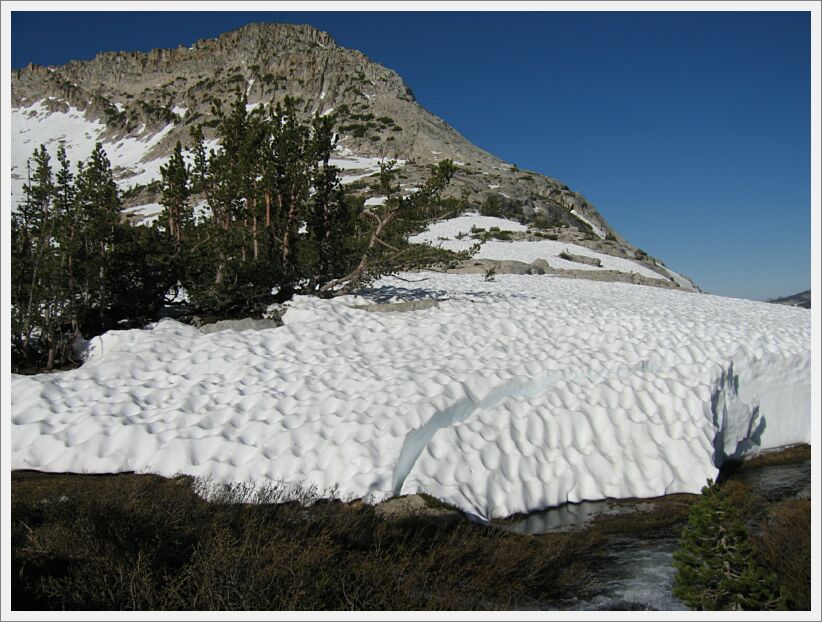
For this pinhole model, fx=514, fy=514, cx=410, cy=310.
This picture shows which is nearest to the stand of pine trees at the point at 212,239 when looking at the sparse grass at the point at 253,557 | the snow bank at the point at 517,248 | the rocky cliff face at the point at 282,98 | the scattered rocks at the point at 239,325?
the scattered rocks at the point at 239,325

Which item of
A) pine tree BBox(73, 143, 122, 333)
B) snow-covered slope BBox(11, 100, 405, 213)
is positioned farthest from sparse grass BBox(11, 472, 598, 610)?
snow-covered slope BBox(11, 100, 405, 213)

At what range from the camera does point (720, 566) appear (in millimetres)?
3666

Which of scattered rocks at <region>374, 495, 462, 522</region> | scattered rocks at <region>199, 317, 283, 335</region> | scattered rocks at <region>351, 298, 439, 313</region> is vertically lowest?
scattered rocks at <region>374, 495, 462, 522</region>

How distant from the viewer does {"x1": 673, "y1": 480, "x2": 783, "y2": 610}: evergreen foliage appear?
3.52 metres

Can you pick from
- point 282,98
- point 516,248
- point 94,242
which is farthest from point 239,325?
point 282,98

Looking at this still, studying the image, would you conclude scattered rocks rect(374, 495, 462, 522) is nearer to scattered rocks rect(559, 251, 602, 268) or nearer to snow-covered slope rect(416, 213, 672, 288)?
snow-covered slope rect(416, 213, 672, 288)

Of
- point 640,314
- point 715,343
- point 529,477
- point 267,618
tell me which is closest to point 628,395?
point 529,477

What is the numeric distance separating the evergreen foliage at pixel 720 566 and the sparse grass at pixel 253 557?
44.0 inches

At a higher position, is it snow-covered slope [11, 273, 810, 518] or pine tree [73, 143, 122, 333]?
pine tree [73, 143, 122, 333]

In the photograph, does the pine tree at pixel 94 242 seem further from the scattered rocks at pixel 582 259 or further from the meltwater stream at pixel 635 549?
the scattered rocks at pixel 582 259

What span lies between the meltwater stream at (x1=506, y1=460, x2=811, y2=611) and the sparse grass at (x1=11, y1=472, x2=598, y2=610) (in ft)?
0.76

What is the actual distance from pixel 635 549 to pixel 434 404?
3364mm

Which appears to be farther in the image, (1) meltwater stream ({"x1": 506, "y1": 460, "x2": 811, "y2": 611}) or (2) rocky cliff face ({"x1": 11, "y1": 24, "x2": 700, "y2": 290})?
(2) rocky cliff face ({"x1": 11, "y1": 24, "x2": 700, "y2": 290})

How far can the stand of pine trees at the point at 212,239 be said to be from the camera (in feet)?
33.1
